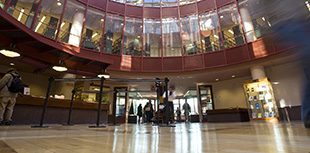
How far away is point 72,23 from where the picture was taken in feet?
33.6

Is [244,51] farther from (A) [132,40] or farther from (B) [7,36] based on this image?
(B) [7,36]

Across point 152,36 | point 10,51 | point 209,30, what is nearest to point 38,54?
point 10,51

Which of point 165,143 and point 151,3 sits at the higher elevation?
point 151,3

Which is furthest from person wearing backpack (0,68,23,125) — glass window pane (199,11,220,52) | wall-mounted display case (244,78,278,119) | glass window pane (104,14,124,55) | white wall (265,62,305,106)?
white wall (265,62,305,106)

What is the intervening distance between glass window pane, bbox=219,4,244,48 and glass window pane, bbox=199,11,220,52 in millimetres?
388

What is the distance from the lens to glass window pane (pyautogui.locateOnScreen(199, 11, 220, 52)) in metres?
10.4

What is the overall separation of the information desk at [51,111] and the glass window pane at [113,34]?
4198 mm

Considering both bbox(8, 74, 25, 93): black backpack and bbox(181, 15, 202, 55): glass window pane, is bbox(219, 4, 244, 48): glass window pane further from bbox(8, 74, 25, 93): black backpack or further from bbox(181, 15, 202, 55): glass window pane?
bbox(8, 74, 25, 93): black backpack

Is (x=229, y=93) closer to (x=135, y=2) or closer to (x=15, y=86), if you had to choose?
(x=135, y=2)

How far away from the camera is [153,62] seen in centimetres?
1061

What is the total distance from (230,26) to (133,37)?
5.89 m

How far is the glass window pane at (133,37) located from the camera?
35.3ft

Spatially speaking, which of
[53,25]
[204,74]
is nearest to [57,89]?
[53,25]

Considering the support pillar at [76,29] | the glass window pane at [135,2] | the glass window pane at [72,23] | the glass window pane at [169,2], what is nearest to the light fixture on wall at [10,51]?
the glass window pane at [72,23]
